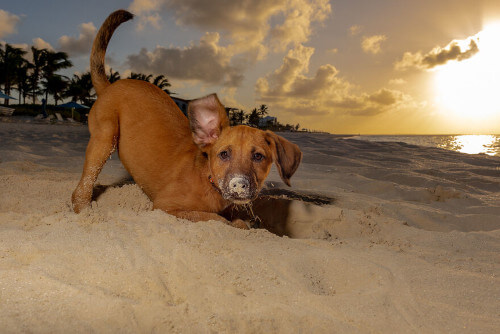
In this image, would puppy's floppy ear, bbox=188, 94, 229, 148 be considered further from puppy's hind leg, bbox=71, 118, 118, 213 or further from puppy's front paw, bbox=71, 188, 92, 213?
puppy's front paw, bbox=71, 188, 92, 213

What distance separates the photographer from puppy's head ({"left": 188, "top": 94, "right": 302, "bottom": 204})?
2609 millimetres

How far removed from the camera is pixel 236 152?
279 cm

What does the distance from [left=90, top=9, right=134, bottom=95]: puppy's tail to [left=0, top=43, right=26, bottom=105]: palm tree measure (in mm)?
55800

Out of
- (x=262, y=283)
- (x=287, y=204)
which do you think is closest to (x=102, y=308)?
(x=262, y=283)

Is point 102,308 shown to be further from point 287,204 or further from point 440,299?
point 287,204

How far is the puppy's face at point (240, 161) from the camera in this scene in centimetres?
255

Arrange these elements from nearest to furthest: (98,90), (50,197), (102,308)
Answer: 1. (102,308)
2. (50,197)
3. (98,90)

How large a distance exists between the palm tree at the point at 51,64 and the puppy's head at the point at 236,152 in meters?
56.8

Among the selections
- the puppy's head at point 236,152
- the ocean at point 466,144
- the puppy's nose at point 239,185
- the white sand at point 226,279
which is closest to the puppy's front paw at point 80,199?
the white sand at point 226,279

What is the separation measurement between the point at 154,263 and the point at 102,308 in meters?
0.37

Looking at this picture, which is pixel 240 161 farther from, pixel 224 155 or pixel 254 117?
pixel 254 117

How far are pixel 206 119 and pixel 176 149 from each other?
2.15 feet

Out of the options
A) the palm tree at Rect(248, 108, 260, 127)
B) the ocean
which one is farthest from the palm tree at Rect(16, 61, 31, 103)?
the ocean

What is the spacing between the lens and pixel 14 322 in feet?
4.32
